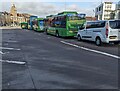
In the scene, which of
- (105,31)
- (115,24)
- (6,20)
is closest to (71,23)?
(105,31)

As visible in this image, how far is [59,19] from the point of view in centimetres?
2578

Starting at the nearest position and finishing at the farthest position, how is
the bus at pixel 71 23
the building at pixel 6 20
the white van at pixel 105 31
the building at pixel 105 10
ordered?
the white van at pixel 105 31 < the bus at pixel 71 23 < the building at pixel 105 10 < the building at pixel 6 20

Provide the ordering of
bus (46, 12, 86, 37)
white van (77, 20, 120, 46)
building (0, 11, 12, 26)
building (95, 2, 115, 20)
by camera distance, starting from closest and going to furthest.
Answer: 1. white van (77, 20, 120, 46)
2. bus (46, 12, 86, 37)
3. building (95, 2, 115, 20)
4. building (0, 11, 12, 26)

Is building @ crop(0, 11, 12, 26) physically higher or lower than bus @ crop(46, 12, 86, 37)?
higher

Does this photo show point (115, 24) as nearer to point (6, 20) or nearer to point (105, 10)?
point (105, 10)

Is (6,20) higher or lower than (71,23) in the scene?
higher

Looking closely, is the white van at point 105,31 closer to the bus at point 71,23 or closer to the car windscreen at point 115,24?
the car windscreen at point 115,24

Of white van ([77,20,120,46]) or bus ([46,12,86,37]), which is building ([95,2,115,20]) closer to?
bus ([46,12,86,37])

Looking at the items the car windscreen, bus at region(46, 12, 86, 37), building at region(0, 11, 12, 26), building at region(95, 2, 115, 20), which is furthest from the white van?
building at region(0, 11, 12, 26)

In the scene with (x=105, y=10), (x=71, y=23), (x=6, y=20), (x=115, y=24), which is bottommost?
(x=115, y=24)

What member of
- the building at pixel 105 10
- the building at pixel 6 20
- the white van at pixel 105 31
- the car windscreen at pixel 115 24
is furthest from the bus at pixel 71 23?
the building at pixel 6 20

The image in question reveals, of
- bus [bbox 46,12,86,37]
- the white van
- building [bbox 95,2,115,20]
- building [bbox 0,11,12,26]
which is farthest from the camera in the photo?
building [bbox 0,11,12,26]

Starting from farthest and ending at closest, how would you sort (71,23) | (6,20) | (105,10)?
(6,20), (105,10), (71,23)

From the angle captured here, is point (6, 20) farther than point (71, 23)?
Yes
